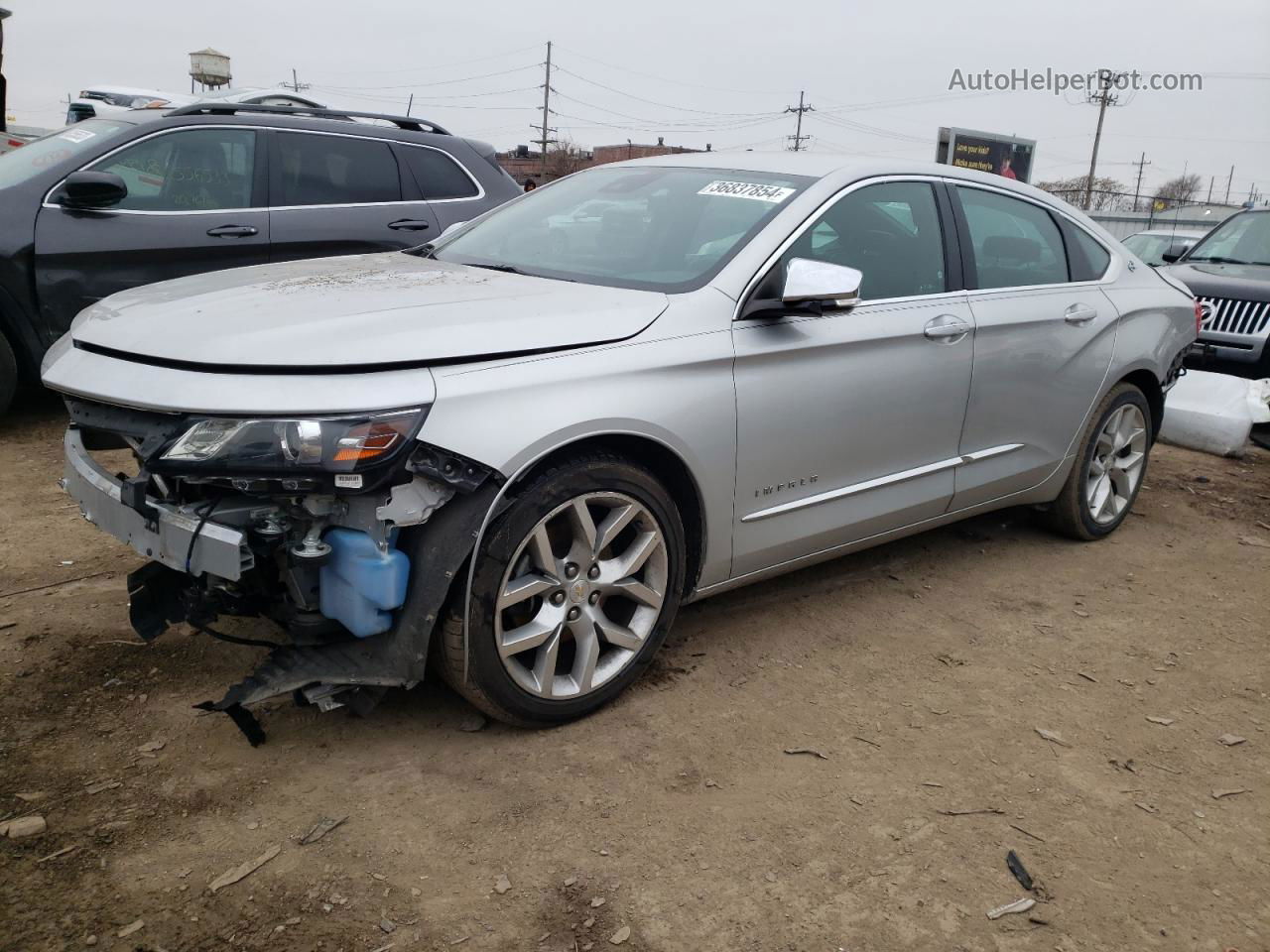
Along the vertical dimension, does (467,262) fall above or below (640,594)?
above

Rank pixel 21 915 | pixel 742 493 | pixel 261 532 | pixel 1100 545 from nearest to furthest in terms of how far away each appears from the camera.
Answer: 1. pixel 21 915
2. pixel 261 532
3. pixel 742 493
4. pixel 1100 545

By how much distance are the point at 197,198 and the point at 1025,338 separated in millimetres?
4385

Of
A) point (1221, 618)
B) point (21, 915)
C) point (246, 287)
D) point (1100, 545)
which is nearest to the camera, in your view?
point (21, 915)

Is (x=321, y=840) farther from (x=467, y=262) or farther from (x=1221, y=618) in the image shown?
(x=1221, y=618)

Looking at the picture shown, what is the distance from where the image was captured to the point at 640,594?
9.99 feet

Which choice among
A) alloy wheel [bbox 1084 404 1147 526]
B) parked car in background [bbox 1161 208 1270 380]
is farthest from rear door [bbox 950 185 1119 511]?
parked car in background [bbox 1161 208 1270 380]

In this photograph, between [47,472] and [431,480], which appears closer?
[431,480]

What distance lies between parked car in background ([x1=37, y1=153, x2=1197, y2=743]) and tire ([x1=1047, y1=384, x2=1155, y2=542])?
0.45m

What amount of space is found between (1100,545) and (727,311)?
2.85 meters

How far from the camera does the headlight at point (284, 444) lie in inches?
94.6

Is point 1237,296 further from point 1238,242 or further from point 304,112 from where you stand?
point 304,112

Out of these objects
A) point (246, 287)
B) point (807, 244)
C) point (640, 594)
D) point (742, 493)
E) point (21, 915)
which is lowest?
point (21, 915)

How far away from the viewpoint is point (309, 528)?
253 cm

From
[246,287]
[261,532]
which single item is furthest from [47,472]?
[261,532]
